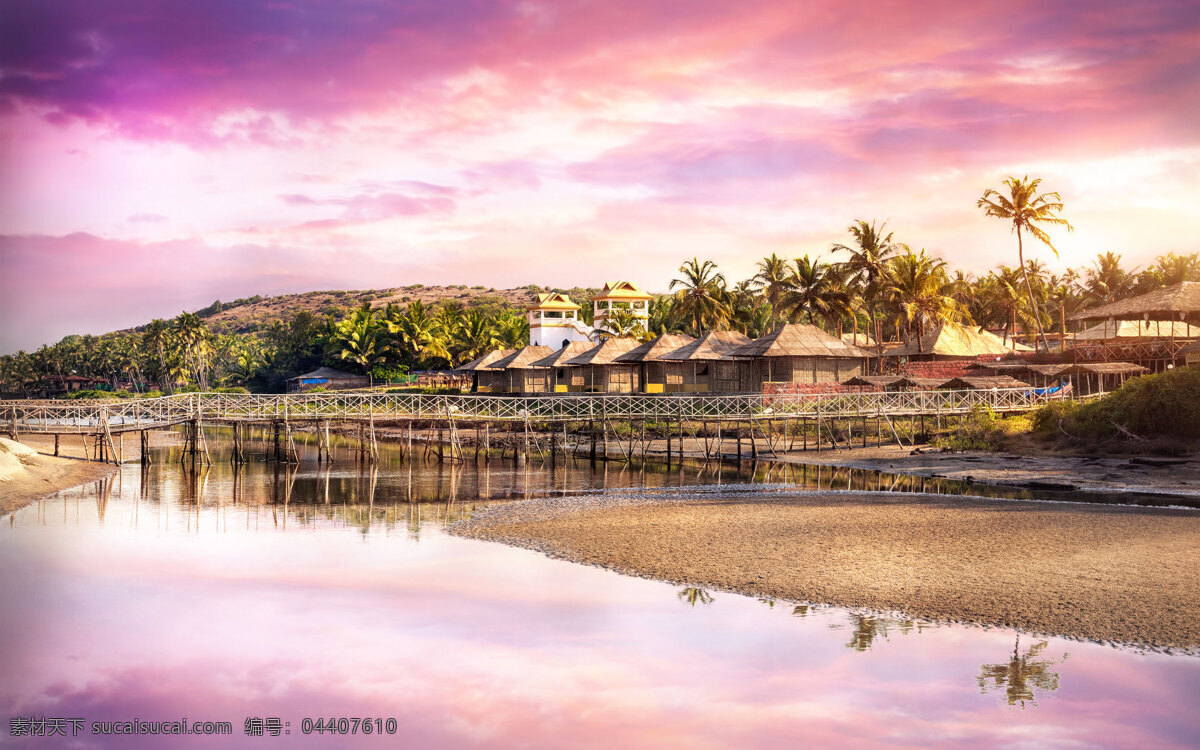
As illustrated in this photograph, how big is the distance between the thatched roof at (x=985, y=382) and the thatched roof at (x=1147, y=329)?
848 centimetres

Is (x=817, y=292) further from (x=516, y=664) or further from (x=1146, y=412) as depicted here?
(x=516, y=664)

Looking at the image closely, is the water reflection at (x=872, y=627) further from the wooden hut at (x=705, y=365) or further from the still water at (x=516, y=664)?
the wooden hut at (x=705, y=365)

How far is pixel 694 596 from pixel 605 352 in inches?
1934

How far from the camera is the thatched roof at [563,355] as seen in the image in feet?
221

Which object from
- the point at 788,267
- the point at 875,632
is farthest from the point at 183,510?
the point at 788,267

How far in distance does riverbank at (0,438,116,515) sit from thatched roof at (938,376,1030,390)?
42669 mm

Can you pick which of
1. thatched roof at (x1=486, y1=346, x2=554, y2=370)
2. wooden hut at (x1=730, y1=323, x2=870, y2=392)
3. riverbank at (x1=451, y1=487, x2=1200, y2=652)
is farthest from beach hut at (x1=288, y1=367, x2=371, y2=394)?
riverbank at (x1=451, y1=487, x2=1200, y2=652)

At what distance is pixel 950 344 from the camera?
59.7 meters

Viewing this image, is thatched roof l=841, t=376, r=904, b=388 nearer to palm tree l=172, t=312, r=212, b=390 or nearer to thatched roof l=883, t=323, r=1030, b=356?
thatched roof l=883, t=323, r=1030, b=356

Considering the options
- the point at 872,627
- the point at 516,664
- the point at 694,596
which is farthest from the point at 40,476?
the point at 872,627

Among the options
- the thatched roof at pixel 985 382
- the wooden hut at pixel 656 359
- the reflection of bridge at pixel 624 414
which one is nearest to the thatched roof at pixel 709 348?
the wooden hut at pixel 656 359

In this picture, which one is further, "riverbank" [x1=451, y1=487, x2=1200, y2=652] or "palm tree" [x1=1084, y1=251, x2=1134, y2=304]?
"palm tree" [x1=1084, y1=251, x2=1134, y2=304]

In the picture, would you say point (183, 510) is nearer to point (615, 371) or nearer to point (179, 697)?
point (179, 697)

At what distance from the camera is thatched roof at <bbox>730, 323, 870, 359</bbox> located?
168ft
